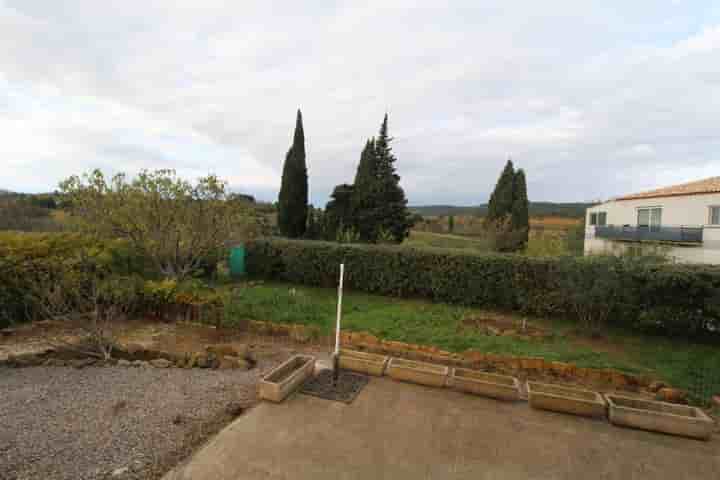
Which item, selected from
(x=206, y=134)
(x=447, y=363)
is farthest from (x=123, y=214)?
(x=447, y=363)

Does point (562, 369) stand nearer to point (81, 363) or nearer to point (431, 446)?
point (431, 446)

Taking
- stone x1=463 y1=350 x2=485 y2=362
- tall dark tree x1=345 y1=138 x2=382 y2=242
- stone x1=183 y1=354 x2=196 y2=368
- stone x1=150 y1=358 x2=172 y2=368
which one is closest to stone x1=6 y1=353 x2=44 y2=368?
stone x1=150 y1=358 x2=172 y2=368

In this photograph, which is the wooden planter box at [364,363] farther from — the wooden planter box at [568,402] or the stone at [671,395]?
the stone at [671,395]

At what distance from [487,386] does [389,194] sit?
13.5m

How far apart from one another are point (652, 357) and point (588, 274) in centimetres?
154

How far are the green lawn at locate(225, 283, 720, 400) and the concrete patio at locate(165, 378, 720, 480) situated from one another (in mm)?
1794

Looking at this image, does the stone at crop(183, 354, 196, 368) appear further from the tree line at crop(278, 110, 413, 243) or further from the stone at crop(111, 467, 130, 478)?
the tree line at crop(278, 110, 413, 243)

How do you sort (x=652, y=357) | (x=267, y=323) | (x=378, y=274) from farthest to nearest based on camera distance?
(x=378, y=274) < (x=267, y=323) < (x=652, y=357)

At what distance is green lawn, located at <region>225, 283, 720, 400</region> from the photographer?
15.5 ft

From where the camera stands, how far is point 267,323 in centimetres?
573

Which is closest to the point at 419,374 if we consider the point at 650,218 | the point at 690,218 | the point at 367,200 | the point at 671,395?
the point at 671,395

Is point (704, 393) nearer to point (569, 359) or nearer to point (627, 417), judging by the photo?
point (569, 359)

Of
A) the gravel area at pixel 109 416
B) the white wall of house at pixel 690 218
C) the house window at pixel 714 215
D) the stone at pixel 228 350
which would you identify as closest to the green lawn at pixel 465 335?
the stone at pixel 228 350

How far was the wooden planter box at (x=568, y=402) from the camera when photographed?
3152 mm
